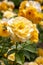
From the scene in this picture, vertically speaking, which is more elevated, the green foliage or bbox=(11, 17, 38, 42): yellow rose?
bbox=(11, 17, 38, 42): yellow rose

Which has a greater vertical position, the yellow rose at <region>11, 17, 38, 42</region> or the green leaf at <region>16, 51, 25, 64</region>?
the yellow rose at <region>11, 17, 38, 42</region>

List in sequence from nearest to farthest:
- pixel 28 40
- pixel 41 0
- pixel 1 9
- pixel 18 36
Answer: pixel 18 36
pixel 28 40
pixel 1 9
pixel 41 0

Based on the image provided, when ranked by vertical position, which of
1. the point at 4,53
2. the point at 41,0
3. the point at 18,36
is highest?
the point at 18,36

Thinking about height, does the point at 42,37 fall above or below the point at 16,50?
below

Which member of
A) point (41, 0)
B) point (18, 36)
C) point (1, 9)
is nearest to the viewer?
point (18, 36)

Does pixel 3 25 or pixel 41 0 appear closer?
pixel 3 25

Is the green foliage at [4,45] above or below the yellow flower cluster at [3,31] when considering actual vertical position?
below

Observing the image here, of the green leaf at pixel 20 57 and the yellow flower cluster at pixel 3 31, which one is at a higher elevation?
the yellow flower cluster at pixel 3 31

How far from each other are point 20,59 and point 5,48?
0.33 feet

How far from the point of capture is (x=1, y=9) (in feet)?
6.04

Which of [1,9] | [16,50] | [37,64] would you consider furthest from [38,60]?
[1,9]

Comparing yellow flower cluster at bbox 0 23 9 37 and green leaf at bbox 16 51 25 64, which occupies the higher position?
yellow flower cluster at bbox 0 23 9 37

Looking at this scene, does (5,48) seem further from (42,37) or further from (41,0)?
(41,0)

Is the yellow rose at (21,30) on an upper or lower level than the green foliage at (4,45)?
upper
